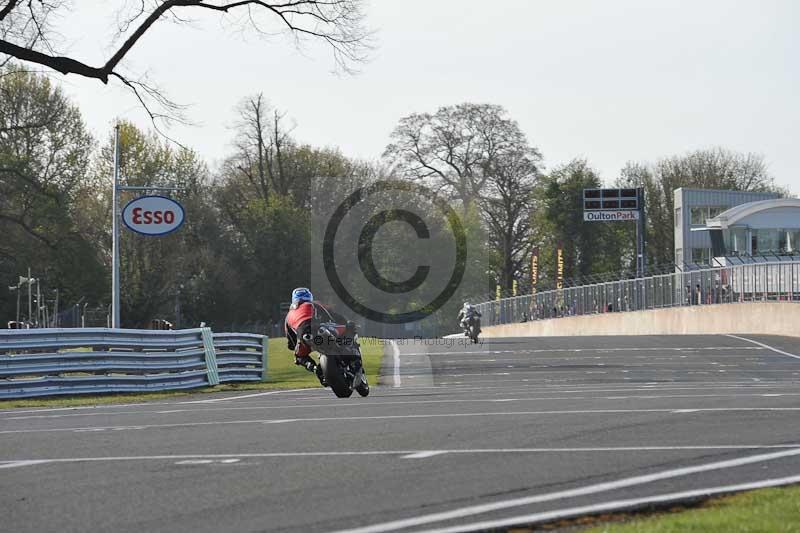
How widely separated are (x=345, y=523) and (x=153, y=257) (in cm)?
6649

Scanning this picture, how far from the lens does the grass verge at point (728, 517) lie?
7082 mm

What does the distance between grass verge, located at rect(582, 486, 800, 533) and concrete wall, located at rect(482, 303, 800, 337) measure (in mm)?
37942

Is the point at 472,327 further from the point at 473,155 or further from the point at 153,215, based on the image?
the point at 473,155

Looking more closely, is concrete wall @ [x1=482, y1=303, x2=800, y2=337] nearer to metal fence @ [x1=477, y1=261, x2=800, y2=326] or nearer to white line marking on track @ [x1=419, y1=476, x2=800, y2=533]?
metal fence @ [x1=477, y1=261, x2=800, y2=326]

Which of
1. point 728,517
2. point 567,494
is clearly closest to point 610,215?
point 567,494

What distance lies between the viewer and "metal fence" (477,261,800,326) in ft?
154

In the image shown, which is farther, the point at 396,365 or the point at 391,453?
the point at 396,365

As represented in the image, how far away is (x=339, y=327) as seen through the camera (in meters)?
17.8

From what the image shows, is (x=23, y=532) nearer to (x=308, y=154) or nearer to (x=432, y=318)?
(x=308, y=154)

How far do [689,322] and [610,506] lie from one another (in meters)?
48.1

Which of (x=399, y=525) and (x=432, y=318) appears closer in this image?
(x=399, y=525)

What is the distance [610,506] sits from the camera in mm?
7941

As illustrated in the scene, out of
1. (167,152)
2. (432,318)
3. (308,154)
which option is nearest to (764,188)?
(432,318)

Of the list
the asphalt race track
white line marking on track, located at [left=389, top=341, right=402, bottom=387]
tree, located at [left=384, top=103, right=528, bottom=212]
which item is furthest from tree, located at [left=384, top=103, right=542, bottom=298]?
the asphalt race track
